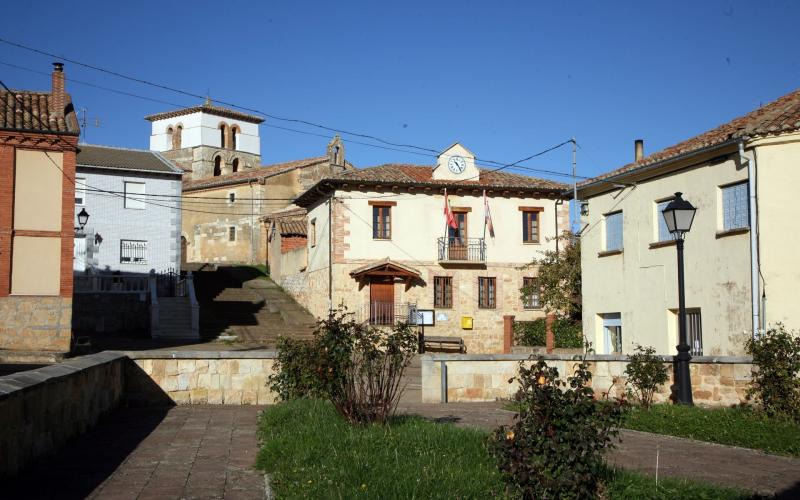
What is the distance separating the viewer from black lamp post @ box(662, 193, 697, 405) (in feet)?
43.6

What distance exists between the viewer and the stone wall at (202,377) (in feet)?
46.2

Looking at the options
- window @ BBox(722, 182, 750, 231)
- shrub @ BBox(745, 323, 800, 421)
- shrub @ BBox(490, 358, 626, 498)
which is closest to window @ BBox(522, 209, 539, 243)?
window @ BBox(722, 182, 750, 231)

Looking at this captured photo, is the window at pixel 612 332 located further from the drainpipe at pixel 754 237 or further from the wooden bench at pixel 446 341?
the wooden bench at pixel 446 341

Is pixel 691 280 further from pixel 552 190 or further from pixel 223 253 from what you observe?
pixel 223 253

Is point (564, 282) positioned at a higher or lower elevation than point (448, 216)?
lower

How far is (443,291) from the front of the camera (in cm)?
3659

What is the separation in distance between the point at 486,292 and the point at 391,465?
98.5ft

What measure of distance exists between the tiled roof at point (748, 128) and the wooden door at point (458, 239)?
48.1 feet

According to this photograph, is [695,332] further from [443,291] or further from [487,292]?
[487,292]

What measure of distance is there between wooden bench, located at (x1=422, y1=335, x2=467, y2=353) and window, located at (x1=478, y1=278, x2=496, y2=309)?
2.50 metres

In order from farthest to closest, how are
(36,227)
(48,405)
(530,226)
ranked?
(530,226) → (36,227) → (48,405)

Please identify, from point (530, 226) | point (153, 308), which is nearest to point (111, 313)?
point (153, 308)

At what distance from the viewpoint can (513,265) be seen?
3766 centimetres

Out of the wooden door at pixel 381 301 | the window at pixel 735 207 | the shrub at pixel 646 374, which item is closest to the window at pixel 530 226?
the wooden door at pixel 381 301
